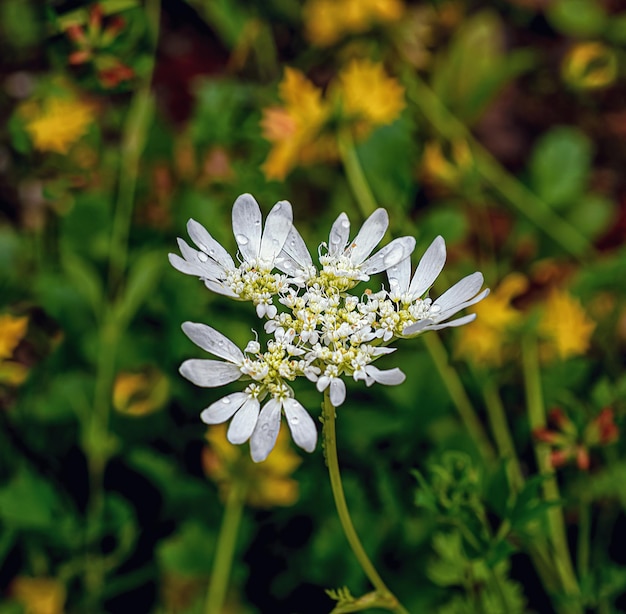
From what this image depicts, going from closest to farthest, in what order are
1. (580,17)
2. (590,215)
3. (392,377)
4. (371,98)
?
(392,377)
(371,98)
(590,215)
(580,17)

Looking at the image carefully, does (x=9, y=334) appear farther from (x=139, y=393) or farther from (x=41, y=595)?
(x=41, y=595)

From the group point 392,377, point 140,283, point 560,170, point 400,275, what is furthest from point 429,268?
point 560,170

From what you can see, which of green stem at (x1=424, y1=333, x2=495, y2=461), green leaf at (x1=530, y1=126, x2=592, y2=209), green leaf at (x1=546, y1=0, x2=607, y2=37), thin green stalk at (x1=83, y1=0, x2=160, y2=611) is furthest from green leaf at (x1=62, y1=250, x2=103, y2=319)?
green leaf at (x1=546, y1=0, x2=607, y2=37)

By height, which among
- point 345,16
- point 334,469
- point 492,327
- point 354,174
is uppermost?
point 345,16

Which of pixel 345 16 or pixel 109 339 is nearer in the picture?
pixel 109 339

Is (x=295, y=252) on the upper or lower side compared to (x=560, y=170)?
lower

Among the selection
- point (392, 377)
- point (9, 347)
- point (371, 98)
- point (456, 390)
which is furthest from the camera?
point (371, 98)

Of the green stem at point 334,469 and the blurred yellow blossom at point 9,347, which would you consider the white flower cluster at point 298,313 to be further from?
the blurred yellow blossom at point 9,347
